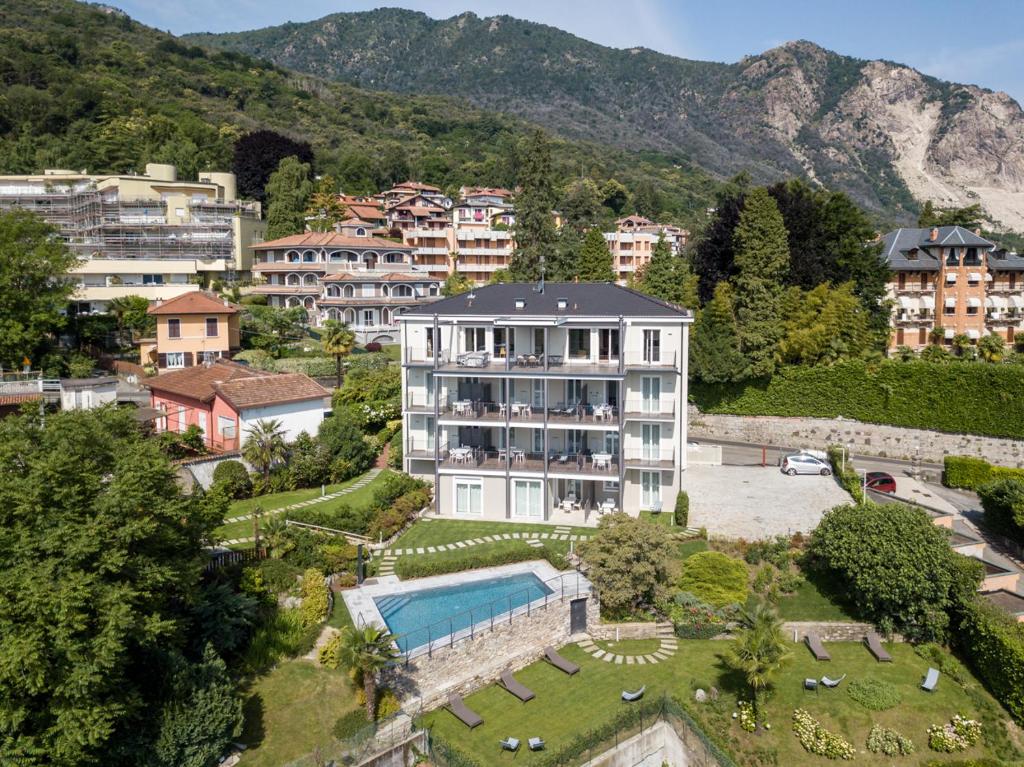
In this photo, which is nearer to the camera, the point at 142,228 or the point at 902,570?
the point at 902,570

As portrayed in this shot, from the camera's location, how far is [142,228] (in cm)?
7306

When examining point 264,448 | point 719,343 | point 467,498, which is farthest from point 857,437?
point 264,448

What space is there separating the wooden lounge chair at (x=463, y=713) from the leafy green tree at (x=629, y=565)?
665cm

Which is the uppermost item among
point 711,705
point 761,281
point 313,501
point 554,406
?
point 761,281

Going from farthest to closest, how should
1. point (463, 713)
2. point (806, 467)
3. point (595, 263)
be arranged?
1. point (595, 263)
2. point (806, 467)
3. point (463, 713)

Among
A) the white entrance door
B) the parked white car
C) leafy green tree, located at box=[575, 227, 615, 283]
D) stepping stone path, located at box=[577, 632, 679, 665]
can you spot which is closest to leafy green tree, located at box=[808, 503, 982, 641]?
stepping stone path, located at box=[577, 632, 679, 665]

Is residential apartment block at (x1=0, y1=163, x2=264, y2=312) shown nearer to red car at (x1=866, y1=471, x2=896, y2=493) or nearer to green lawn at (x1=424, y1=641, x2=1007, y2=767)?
green lawn at (x1=424, y1=641, x2=1007, y2=767)

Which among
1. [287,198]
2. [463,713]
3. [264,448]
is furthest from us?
[287,198]

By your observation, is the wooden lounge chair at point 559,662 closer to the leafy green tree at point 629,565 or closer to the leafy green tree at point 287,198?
the leafy green tree at point 629,565

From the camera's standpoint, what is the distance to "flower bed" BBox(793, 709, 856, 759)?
22.4 metres

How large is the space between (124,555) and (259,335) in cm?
4057

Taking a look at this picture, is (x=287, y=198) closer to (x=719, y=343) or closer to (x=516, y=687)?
(x=719, y=343)

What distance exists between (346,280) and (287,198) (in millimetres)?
Result: 25345

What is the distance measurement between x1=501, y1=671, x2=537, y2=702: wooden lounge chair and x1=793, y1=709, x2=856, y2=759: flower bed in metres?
8.33
